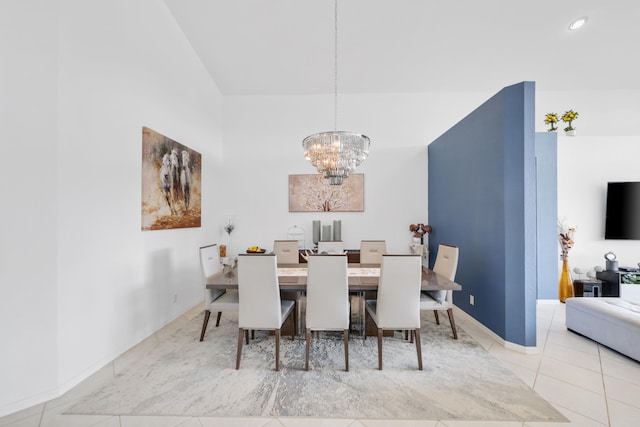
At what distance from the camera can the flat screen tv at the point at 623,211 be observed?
151 inches

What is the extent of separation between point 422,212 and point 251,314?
3.67m

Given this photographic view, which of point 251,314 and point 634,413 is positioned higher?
point 251,314

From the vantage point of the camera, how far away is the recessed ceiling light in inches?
117

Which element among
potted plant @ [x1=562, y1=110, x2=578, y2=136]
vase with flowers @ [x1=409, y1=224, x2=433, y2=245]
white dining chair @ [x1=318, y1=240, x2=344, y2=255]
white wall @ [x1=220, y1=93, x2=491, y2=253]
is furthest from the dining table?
potted plant @ [x1=562, y1=110, x2=578, y2=136]

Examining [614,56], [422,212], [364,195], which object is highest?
[614,56]

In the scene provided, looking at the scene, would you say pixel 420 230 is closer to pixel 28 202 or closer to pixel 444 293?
pixel 444 293

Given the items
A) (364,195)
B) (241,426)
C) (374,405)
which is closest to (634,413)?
(374,405)

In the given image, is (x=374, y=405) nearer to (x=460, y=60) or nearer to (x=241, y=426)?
(x=241, y=426)

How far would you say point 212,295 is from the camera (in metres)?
2.73

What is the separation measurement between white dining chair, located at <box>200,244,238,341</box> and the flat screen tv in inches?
224

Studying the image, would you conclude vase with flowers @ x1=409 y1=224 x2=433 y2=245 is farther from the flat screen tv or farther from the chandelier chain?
the flat screen tv

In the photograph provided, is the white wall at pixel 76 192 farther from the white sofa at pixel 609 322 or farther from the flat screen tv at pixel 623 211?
the flat screen tv at pixel 623 211

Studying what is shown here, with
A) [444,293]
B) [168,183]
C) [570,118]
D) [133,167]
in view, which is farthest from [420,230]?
[133,167]

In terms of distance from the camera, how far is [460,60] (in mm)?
3713
